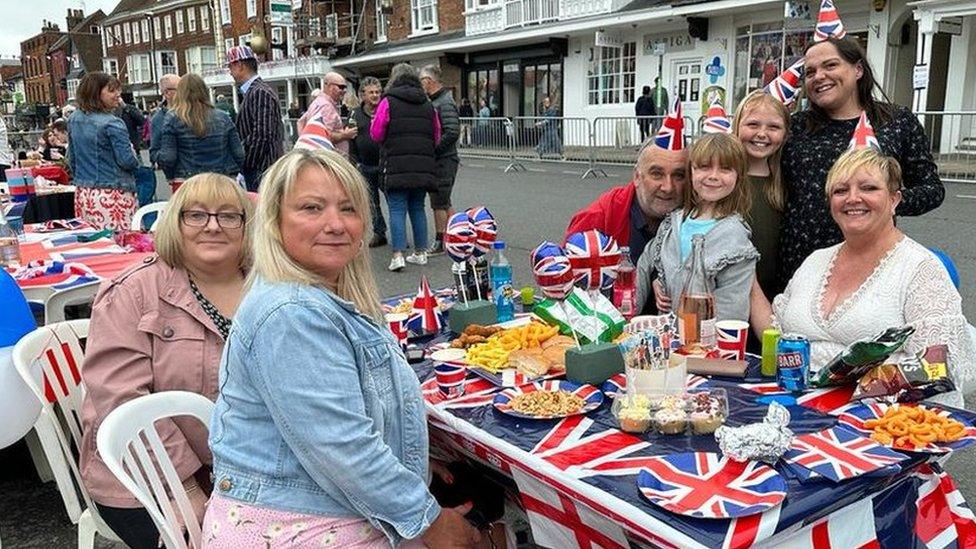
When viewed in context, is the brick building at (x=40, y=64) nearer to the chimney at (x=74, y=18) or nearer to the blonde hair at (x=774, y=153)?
the chimney at (x=74, y=18)

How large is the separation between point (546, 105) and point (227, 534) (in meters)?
21.2

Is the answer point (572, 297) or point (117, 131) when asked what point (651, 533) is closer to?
point (572, 297)

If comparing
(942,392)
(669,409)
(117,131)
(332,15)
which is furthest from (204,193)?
(332,15)

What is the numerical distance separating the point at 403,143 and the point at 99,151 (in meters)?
2.56

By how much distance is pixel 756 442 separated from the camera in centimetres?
155

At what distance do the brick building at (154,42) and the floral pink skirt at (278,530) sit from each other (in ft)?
158

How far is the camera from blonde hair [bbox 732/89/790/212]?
9.45 ft

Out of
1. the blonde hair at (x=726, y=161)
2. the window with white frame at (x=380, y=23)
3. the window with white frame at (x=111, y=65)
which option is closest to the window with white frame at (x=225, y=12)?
the window with white frame at (x=380, y=23)

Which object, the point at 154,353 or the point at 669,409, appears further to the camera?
the point at 154,353

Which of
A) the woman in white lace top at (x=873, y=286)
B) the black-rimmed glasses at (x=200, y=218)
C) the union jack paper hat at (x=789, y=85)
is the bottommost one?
the woman in white lace top at (x=873, y=286)

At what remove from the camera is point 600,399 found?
76.3 inches

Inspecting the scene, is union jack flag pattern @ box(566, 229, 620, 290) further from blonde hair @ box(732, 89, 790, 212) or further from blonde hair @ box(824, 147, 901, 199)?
blonde hair @ box(732, 89, 790, 212)

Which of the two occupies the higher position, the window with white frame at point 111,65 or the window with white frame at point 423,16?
the window with white frame at point 111,65

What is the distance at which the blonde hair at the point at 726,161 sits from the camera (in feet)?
8.07
